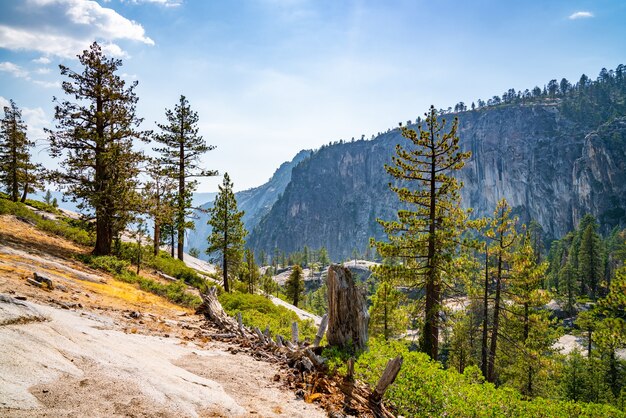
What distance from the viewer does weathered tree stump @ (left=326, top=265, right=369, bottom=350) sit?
10.2 metres

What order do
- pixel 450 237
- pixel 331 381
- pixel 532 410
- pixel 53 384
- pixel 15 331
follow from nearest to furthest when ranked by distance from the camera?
pixel 53 384, pixel 15 331, pixel 331 381, pixel 532 410, pixel 450 237

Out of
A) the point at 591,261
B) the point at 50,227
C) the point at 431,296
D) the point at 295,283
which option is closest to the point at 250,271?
the point at 295,283

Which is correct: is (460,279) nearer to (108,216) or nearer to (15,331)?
(15,331)

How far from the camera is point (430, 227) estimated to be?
14648mm

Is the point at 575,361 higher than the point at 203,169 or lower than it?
lower

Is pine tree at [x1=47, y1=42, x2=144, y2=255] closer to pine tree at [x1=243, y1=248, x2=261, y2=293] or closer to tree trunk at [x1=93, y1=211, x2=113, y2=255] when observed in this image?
tree trunk at [x1=93, y1=211, x2=113, y2=255]

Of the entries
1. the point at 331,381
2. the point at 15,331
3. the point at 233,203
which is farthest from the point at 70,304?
the point at 233,203

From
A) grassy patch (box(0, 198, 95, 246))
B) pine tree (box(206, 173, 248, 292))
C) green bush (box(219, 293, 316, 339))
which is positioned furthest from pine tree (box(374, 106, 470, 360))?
grassy patch (box(0, 198, 95, 246))

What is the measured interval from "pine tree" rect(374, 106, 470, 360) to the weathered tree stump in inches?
165

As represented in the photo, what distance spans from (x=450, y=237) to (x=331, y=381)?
935 cm

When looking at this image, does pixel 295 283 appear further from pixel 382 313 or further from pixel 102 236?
pixel 102 236

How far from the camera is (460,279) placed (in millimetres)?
14492

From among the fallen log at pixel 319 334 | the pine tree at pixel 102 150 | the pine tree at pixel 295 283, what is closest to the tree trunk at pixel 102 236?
the pine tree at pixel 102 150

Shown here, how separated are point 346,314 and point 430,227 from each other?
6441 mm
